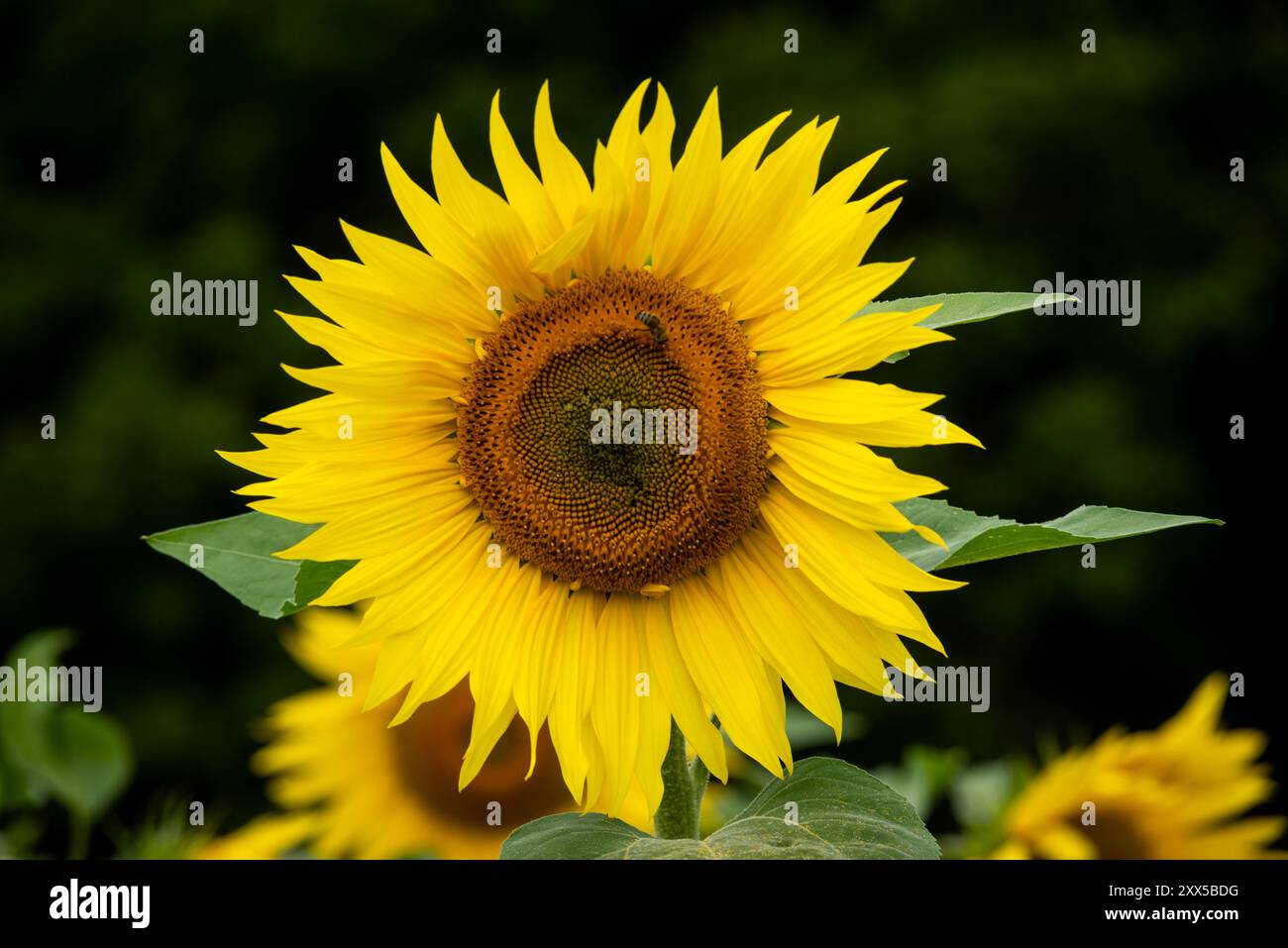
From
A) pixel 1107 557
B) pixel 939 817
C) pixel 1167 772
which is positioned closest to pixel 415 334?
pixel 1167 772

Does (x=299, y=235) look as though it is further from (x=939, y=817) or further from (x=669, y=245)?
(x=669, y=245)

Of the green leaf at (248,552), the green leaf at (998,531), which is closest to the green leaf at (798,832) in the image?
the green leaf at (998,531)

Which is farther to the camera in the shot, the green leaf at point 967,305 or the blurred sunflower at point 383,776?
the blurred sunflower at point 383,776

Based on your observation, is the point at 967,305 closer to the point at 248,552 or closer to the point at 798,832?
the point at 798,832

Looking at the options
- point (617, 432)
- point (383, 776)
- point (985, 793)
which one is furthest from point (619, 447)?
point (383, 776)

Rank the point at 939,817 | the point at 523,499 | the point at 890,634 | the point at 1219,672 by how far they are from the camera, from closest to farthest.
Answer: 1. the point at 890,634
2. the point at 523,499
3. the point at 939,817
4. the point at 1219,672

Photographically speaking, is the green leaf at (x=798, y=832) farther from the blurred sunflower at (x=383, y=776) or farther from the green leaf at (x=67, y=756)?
the blurred sunflower at (x=383, y=776)

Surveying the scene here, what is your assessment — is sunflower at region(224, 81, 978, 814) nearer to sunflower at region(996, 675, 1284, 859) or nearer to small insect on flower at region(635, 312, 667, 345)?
small insect on flower at region(635, 312, 667, 345)
